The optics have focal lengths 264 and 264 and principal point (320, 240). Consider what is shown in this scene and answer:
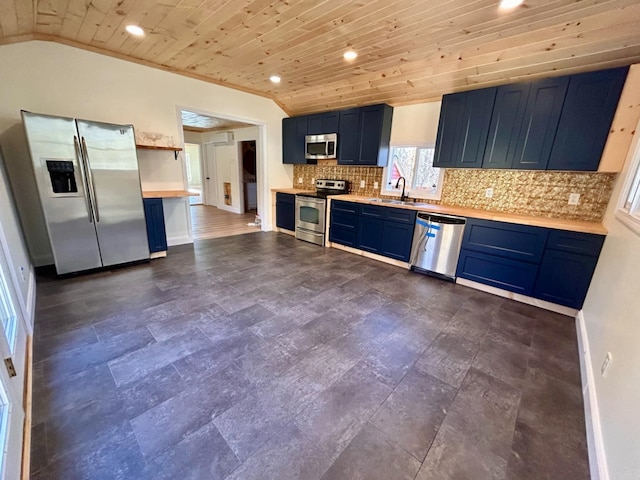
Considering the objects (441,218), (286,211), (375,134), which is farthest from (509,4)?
(286,211)

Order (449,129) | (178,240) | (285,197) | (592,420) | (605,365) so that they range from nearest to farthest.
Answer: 1. (592,420)
2. (605,365)
3. (449,129)
4. (178,240)
5. (285,197)

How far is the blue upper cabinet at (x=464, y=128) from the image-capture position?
3096mm

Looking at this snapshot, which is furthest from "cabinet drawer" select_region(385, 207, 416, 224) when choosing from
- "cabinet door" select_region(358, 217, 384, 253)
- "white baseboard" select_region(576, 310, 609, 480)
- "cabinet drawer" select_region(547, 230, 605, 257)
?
"white baseboard" select_region(576, 310, 609, 480)

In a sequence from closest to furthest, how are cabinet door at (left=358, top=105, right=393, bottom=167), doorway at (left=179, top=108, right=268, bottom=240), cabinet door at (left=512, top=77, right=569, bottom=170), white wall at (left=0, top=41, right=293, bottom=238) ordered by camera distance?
cabinet door at (left=512, top=77, right=569, bottom=170) < white wall at (left=0, top=41, right=293, bottom=238) < cabinet door at (left=358, top=105, right=393, bottom=167) < doorway at (left=179, top=108, right=268, bottom=240)

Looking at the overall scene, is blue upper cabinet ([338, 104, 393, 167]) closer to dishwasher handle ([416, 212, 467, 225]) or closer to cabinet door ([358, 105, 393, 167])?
cabinet door ([358, 105, 393, 167])

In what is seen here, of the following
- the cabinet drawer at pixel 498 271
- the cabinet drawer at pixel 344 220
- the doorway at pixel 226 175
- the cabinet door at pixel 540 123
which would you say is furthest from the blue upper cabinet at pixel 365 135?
the doorway at pixel 226 175

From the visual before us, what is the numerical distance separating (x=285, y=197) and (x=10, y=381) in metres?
4.37

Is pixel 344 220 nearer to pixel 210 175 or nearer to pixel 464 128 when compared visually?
pixel 464 128

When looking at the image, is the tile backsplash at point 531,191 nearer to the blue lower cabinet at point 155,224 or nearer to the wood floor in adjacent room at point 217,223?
the wood floor in adjacent room at point 217,223

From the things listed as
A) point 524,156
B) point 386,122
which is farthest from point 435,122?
point 524,156

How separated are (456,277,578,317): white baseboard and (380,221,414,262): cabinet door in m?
0.76

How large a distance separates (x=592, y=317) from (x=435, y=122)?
290cm

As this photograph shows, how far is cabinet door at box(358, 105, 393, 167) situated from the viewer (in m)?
4.10

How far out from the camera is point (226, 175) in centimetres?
751
